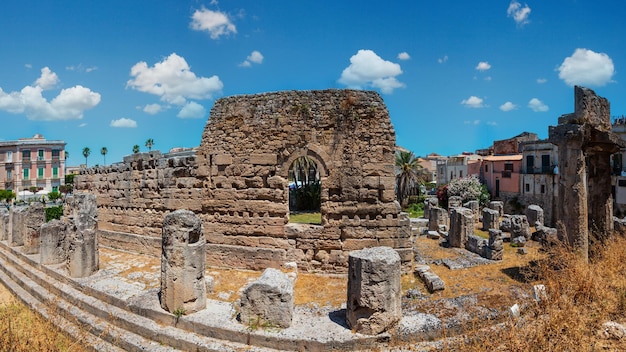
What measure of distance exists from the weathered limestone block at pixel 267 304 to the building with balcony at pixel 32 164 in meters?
56.1

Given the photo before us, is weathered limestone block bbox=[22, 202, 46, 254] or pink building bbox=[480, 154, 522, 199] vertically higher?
pink building bbox=[480, 154, 522, 199]

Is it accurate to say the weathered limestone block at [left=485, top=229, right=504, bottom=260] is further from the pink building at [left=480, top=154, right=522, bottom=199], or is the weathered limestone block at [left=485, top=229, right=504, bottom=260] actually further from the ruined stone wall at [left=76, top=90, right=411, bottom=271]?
the pink building at [left=480, top=154, right=522, bottom=199]

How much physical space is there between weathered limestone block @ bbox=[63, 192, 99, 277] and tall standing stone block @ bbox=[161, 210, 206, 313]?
3.60m

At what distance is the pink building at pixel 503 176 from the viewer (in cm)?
3669

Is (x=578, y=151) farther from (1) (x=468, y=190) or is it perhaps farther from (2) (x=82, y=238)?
(1) (x=468, y=190)

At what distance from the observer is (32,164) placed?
5019cm

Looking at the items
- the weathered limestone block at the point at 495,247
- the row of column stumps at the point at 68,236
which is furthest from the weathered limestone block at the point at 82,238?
the weathered limestone block at the point at 495,247

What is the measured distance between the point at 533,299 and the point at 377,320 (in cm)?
267

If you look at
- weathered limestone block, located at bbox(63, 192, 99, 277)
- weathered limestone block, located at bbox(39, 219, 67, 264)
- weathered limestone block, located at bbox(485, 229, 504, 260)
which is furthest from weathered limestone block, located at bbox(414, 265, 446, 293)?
weathered limestone block, located at bbox(39, 219, 67, 264)

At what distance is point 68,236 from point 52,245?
63.9 inches

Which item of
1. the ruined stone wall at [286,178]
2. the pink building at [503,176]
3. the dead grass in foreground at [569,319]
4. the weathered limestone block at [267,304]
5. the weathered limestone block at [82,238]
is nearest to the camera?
the dead grass in foreground at [569,319]

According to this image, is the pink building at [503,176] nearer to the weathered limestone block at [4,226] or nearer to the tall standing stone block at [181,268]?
the tall standing stone block at [181,268]

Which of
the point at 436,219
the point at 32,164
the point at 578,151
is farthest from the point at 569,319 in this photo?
the point at 32,164

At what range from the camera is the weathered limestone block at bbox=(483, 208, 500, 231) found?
55.1 ft
